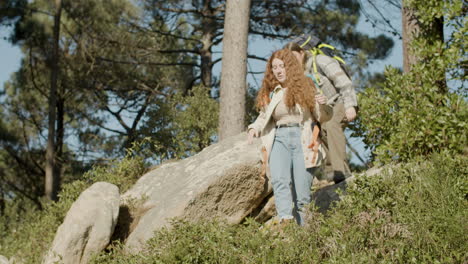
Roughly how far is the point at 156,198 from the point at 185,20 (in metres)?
10.0

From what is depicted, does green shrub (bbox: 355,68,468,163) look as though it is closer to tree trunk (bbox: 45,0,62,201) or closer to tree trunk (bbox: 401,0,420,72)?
tree trunk (bbox: 401,0,420,72)

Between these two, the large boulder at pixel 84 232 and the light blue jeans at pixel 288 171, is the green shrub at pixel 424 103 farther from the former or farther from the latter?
the large boulder at pixel 84 232

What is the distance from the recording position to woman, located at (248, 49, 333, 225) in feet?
17.6

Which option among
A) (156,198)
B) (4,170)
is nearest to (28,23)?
(4,170)

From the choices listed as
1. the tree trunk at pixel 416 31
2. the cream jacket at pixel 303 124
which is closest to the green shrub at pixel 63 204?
the cream jacket at pixel 303 124

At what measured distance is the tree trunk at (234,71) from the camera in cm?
941

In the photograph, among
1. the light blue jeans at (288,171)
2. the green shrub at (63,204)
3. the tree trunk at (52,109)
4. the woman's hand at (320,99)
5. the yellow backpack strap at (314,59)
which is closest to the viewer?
the light blue jeans at (288,171)

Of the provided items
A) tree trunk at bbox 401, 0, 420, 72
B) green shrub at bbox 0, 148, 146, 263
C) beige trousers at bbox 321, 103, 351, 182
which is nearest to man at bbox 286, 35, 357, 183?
beige trousers at bbox 321, 103, 351, 182

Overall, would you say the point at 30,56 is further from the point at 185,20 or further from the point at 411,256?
the point at 411,256

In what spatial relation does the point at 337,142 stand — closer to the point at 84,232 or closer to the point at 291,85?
the point at 291,85

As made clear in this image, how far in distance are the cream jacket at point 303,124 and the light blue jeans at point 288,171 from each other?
42 millimetres

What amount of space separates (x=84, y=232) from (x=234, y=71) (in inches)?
164

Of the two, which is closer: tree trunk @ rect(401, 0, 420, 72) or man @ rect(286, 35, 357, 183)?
man @ rect(286, 35, 357, 183)

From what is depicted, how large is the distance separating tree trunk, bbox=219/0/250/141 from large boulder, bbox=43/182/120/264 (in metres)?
Result: 3.37
